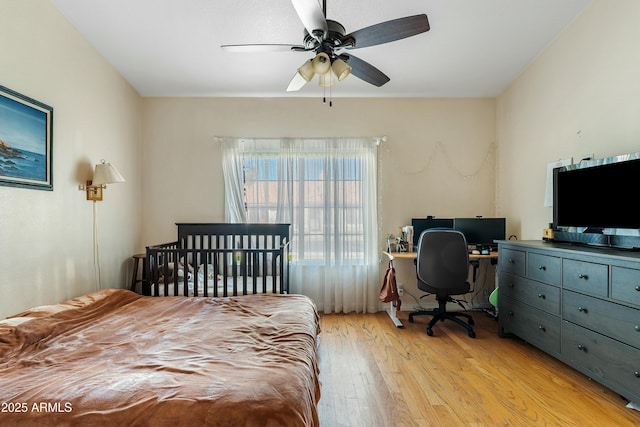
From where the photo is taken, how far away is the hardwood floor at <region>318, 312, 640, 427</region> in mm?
1872

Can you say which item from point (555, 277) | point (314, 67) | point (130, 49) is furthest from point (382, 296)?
point (130, 49)

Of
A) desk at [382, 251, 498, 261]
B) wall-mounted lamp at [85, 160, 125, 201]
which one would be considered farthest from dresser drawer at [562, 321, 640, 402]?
wall-mounted lamp at [85, 160, 125, 201]

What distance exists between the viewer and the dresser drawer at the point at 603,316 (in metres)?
1.87

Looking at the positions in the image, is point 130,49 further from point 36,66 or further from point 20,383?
point 20,383

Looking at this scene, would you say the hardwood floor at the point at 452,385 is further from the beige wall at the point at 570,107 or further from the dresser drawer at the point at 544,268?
the beige wall at the point at 570,107

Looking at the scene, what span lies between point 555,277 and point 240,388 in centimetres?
239

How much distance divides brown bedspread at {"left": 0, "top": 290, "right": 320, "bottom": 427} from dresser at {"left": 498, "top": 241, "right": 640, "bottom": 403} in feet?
5.91

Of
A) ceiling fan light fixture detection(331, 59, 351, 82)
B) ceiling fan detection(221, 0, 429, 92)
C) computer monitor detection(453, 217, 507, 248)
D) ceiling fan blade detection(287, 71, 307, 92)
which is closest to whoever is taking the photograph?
ceiling fan detection(221, 0, 429, 92)

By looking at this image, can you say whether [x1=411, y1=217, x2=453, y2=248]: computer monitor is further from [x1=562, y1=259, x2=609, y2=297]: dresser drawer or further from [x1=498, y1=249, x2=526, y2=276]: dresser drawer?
[x1=562, y1=259, x2=609, y2=297]: dresser drawer

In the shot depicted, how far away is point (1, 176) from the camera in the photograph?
2008 mm

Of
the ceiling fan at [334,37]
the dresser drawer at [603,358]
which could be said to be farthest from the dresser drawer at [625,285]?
the ceiling fan at [334,37]

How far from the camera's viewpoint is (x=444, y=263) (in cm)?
321

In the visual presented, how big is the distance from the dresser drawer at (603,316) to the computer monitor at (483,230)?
1457 millimetres

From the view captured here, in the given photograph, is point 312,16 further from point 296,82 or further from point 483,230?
point 483,230
